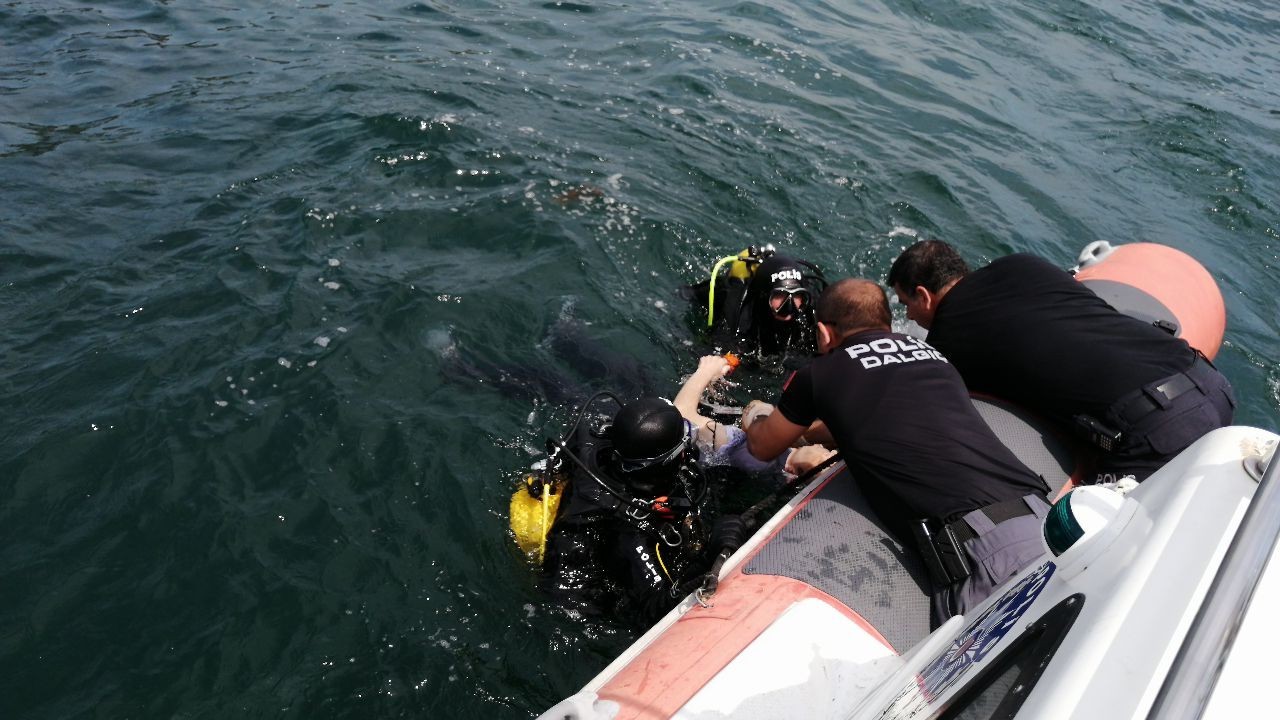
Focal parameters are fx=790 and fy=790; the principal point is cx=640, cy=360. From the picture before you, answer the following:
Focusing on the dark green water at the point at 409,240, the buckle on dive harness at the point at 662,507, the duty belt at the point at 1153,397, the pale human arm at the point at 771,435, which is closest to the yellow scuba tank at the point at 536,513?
the dark green water at the point at 409,240

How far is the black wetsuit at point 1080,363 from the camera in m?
3.64

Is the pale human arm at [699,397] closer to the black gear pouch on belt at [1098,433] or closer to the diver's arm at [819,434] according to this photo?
the diver's arm at [819,434]

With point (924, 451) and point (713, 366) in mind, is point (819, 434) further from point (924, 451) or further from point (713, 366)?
point (713, 366)

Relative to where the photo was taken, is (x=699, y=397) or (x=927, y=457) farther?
(x=699, y=397)

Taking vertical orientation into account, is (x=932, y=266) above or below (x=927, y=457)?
above

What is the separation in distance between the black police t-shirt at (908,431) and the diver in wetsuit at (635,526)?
0.62 meters

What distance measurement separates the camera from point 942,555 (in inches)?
119

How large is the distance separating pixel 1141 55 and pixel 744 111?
24.9ft

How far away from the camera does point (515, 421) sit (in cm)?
493

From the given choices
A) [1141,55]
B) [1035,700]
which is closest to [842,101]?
[1141,55]

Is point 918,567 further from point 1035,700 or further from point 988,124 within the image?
point 988,124

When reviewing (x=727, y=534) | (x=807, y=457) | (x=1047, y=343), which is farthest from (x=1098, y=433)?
(x=727, y=534)

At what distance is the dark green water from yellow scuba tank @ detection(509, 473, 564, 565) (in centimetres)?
33

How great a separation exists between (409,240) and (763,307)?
3.00 meters
